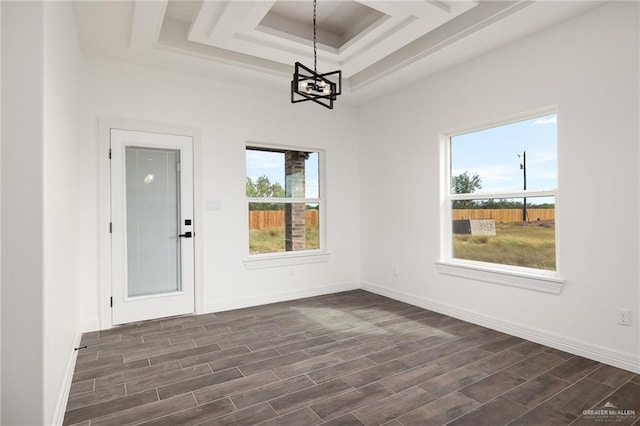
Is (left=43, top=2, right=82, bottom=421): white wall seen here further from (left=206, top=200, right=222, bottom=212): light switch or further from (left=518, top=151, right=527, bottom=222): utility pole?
(left=518, top=151, right=527, bottom=222): utility pole

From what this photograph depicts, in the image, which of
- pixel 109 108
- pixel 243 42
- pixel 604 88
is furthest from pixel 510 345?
pixel 109 108

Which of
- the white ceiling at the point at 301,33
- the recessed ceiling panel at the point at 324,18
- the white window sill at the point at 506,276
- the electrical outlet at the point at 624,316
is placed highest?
the recessed ceiling panel at the point at 324,18

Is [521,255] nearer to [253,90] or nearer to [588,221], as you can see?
[588,221]

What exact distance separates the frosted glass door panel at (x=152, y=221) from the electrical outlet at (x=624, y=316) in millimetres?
4162

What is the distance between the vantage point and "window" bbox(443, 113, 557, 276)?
3.40 m

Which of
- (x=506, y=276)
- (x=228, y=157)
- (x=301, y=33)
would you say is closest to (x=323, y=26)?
(x=301, y=33)

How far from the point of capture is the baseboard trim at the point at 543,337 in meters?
2.79

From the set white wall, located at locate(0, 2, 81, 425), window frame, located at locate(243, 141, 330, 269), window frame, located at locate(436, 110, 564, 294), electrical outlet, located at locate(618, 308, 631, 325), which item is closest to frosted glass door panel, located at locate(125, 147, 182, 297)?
window frame, located at locate(243, 141, 330, 269)

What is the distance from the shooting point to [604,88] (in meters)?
2.90

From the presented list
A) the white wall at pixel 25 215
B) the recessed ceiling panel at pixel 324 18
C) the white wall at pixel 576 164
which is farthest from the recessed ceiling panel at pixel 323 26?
the white wall at pixel 25 215

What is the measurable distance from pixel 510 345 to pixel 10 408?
11.5ft

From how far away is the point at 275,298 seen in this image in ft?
15.9

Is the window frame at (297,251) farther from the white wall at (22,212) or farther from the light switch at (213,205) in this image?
the white wall at (22,212)

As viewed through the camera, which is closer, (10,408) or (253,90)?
(10,408)
